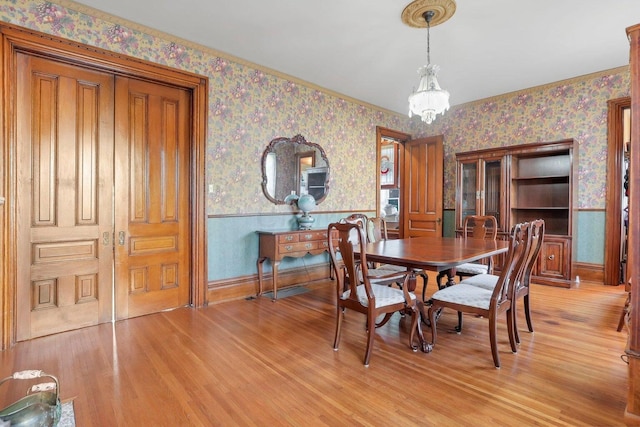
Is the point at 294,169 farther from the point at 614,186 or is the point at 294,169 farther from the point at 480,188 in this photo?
the point at 614,186

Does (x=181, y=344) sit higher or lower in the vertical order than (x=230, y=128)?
lower

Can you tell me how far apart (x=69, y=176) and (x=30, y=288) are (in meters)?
0.95

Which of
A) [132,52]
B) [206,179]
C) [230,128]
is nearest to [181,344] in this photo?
[206,179]

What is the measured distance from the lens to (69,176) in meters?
2.91

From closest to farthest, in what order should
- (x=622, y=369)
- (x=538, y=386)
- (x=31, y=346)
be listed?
(x=538, y=386), (x=622, y=369), (x=31, y=346)

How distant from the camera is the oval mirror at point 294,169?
424 cm

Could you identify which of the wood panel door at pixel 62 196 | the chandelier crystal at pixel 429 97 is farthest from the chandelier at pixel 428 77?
the wood panel door at pixel 62 196

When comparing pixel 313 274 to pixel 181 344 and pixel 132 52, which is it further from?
pixel 132 52

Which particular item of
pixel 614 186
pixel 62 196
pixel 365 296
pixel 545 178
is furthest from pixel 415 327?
pixel 614 186

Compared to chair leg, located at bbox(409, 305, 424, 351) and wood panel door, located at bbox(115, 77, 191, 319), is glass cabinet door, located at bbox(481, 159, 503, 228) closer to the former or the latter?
chair leg, located at bbox(409, 305, 424, 351)

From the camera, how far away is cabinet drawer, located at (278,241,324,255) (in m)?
3.87

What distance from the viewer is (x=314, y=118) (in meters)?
4.73

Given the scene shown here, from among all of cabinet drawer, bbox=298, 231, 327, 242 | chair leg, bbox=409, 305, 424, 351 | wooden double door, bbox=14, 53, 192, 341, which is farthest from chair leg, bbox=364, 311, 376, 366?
wooden double door, bbox=14, 53, 192, 341

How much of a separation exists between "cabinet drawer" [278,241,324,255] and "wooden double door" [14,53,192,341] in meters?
1.02
